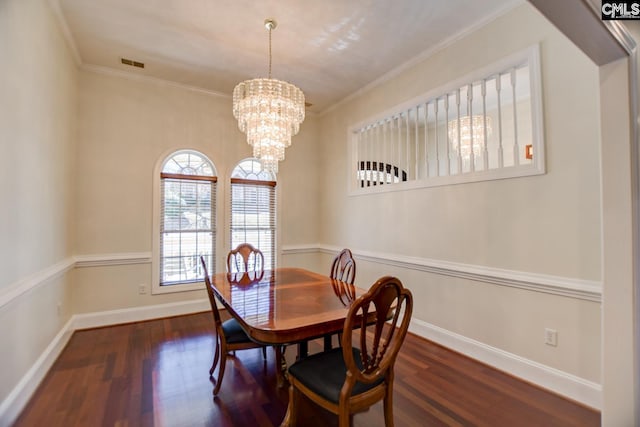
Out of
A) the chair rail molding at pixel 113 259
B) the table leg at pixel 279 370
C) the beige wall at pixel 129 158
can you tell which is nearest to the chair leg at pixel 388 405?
the table leg at pixel 279 370

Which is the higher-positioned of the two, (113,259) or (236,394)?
(113,259)

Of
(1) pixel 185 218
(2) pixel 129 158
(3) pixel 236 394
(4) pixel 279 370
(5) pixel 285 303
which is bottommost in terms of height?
(3) pixel 236 394

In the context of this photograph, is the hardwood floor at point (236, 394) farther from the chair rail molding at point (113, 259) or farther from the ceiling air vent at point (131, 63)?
the ceiling air vent at point (131, 63)

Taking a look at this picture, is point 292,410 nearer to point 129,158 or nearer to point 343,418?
point 343,418

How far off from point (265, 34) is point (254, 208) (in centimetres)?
244

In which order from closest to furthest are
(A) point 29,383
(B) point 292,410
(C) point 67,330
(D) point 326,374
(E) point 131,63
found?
(D) point 326,374, (B) point 292,410, (A) point 29,383, (C) point 67,330, (E) point 131,63

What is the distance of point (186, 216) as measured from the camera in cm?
403

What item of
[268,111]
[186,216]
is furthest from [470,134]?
[186,216]

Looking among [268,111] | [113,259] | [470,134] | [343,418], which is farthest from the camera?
[113,259]

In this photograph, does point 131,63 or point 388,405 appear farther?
point 131,63

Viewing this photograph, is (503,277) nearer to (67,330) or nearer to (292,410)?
(292,410)

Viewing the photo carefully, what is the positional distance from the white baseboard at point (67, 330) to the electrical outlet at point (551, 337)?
3658mm

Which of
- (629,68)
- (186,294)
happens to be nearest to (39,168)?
(186,294)

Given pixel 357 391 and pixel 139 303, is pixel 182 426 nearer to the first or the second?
pixel 357 391
